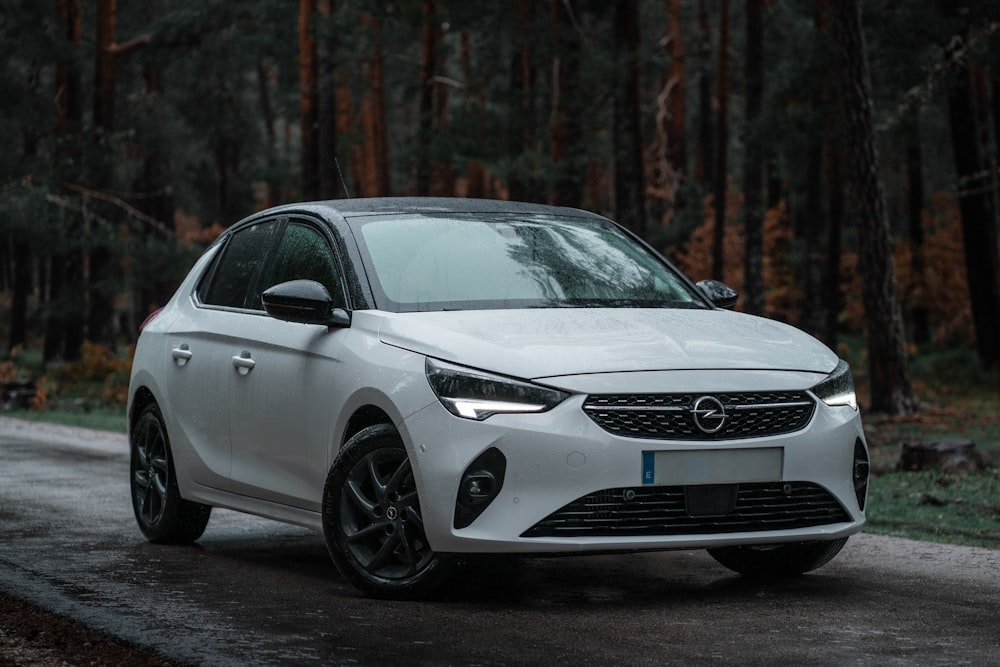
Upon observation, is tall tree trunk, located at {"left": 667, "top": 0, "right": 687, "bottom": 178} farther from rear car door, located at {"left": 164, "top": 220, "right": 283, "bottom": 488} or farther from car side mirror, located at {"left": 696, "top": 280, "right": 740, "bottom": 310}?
car side mirror, located at {"left": 696, "top": 280, "right": 740, "bottom": 310}

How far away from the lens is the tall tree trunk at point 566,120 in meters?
27.5

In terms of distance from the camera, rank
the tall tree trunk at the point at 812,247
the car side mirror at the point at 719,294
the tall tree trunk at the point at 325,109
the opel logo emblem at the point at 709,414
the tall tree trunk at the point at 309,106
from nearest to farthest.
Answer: the opel logo emblem at the point at 709,414, the car side mirror at the point at 719,294, the tall tree trunk at the point at 309,106, the tall tree trunk at the point at 325,109, the tall tree trunk at the point at 812,247

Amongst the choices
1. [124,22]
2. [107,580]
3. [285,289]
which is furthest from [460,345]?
[124,22]

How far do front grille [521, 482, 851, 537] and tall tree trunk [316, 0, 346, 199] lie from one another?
763 inches

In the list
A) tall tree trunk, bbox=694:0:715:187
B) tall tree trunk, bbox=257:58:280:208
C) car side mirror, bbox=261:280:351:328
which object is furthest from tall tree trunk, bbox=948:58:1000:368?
tall tree trunk, bbox=257:58:280:208

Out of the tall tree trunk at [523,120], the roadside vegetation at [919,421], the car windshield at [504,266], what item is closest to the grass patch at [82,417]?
the roadside vegetation at [919,421]

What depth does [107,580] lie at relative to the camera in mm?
7602

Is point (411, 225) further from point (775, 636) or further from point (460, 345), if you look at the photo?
point (775, 636)

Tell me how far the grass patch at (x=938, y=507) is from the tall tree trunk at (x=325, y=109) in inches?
579

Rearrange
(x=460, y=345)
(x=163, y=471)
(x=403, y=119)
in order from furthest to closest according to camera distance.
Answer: (x=403, y=119) → (x=163, y=471) → (x=460, y=345)

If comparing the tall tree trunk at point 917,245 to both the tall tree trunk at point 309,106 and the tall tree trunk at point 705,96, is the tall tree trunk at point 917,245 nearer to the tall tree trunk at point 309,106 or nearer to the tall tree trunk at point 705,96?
the tall tree trunk at point 705,96

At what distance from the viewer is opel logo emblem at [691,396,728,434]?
21.2ft

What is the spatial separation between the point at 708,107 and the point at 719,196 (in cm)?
1509

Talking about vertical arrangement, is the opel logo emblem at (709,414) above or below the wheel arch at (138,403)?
above
